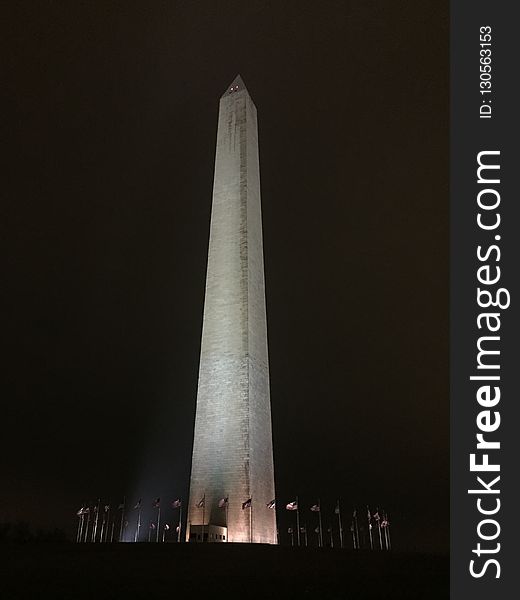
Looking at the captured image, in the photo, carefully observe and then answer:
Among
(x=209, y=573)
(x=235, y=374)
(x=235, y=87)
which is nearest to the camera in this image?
(x=209, y=573)

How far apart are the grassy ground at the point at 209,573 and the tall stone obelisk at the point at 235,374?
3.75 m

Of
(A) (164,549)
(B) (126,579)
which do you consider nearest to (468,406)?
(B) (126,579)

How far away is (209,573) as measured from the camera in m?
14.7

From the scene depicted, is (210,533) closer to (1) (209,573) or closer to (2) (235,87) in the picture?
(1) (209,573)

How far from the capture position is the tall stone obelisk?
2341 centimetres

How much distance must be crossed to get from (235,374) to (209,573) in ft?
33.7

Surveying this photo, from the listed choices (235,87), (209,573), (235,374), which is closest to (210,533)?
(235,374)

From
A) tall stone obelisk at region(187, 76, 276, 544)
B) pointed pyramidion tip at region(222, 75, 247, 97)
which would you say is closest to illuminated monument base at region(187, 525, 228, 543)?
tall stone obelisk at region(187, 76, 276, 544)

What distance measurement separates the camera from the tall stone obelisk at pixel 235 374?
23406mm

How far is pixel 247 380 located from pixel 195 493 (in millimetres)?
4476

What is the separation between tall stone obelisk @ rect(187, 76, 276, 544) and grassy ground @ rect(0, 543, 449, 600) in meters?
3.75

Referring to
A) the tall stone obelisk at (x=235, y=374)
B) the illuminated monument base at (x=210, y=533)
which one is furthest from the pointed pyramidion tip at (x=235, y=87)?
the illuminated monument base at (x=210, y=533)

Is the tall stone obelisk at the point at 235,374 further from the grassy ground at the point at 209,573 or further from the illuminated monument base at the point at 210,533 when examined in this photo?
the grassy ground at the point at 209,573

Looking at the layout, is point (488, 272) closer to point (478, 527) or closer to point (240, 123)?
point (478, 527)
